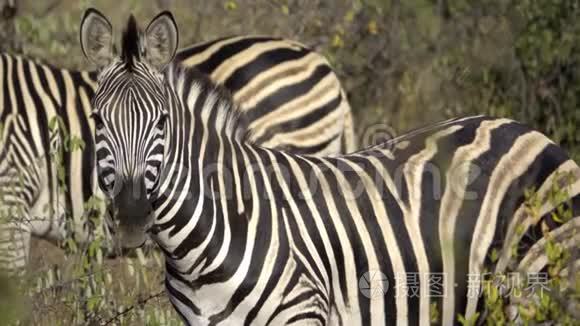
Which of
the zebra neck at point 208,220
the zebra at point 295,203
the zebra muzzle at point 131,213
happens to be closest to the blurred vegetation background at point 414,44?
the zebra at point 295,203

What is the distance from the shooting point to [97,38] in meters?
4.05

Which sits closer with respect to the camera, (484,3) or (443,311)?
(443,311)

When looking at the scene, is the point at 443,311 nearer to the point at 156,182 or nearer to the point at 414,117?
the point at 156,182

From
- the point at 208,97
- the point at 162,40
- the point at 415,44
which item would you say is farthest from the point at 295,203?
the point at 415,44

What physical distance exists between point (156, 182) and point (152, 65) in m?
0.48

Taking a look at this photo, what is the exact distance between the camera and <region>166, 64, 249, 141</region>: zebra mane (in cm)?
401

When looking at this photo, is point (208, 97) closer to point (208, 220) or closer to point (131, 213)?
point (208, 220)

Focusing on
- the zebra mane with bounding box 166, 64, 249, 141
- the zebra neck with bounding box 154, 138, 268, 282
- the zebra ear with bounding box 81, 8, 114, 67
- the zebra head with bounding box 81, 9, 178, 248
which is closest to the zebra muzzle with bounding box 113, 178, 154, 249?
the zebra head with bounding box 81, 9, 178, 248

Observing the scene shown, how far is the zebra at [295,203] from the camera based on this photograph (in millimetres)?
3807

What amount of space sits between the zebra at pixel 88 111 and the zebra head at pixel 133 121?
2195mm

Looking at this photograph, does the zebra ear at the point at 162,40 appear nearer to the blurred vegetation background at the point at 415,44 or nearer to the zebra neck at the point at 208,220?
the zebra neck at the point at 208,220

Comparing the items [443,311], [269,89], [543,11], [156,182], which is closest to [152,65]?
[156,182]

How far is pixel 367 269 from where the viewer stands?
4148 millimetres

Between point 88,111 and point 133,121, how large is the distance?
2.93 m
